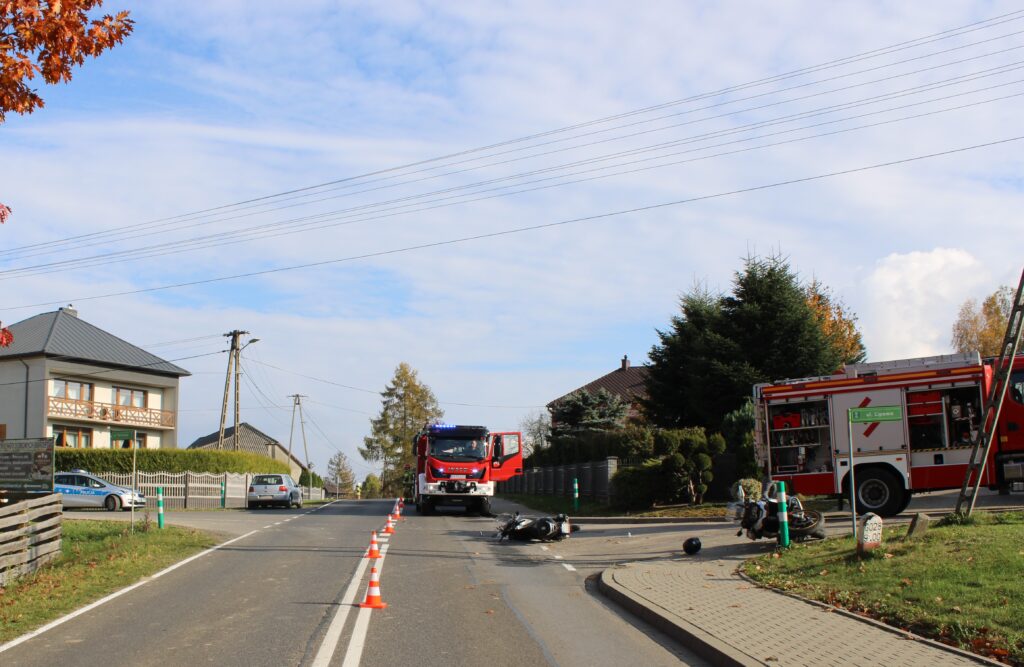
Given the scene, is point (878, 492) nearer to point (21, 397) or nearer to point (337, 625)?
point (337, 625)

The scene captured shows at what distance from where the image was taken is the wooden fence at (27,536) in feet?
46.8

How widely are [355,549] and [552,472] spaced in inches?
886

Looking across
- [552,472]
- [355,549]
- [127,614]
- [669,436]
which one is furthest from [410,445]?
[127,614]

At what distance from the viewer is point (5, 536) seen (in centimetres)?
1420

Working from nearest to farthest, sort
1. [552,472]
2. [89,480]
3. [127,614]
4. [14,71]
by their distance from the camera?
[14,71] → [127,614] → [89,480] → [552,472]

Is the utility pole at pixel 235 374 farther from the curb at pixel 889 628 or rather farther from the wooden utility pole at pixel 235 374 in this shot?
the curb at pixel 889 628

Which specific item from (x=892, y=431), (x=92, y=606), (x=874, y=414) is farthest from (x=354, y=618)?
(x=892, y=431)

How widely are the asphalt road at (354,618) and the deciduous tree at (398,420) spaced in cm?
6595

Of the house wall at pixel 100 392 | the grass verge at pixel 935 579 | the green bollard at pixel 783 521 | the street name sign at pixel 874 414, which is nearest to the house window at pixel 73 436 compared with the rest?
the house wall at pixel 100 392

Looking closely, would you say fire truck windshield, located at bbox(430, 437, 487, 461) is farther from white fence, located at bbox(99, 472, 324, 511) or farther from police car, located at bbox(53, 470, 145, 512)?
white fence, located at bbox(99, 472, 324, 511)

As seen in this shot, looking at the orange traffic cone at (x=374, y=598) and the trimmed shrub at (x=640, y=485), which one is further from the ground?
the trimmed shrub at (x=640, y=485)

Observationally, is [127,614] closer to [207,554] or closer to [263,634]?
[263,634]

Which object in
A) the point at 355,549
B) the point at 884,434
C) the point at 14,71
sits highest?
the point at 14,71

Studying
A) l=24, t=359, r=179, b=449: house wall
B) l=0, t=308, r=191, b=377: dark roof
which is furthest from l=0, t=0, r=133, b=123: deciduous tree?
l=0, t=308, r=191, b=377: dark roof
